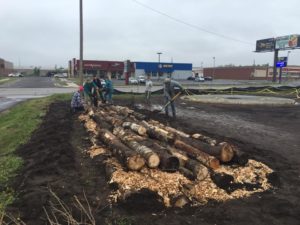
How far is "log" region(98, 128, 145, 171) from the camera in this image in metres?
6.68

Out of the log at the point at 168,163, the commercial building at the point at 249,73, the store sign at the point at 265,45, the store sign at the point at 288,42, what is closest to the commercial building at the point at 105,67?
the store sign at the point at 265,45

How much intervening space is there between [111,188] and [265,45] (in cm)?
7629

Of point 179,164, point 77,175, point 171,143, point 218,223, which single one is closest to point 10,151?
point 77,175

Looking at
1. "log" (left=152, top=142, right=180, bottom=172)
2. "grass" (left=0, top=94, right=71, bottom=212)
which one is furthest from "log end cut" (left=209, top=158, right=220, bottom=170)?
"grass" (left=0, top=94, right=71, bottom=212)

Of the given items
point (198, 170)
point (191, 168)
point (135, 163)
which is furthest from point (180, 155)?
point (135, 163)

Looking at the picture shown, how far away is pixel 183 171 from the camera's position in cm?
670

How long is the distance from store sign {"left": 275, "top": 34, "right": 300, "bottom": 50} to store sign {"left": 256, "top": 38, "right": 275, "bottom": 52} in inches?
80.5

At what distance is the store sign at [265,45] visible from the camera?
2950 inches

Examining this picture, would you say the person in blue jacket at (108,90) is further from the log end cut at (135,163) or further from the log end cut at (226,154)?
the log end cut at (135,163)

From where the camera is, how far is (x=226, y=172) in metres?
6.86

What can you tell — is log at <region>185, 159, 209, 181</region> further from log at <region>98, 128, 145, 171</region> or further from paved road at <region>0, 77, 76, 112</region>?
paved road at <region>0, 77, 76, 112</region>

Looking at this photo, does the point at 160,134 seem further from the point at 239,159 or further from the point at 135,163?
the point at 135,163

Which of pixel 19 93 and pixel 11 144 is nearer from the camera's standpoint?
pixel 11 144

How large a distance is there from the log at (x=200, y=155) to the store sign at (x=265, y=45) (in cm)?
7173
